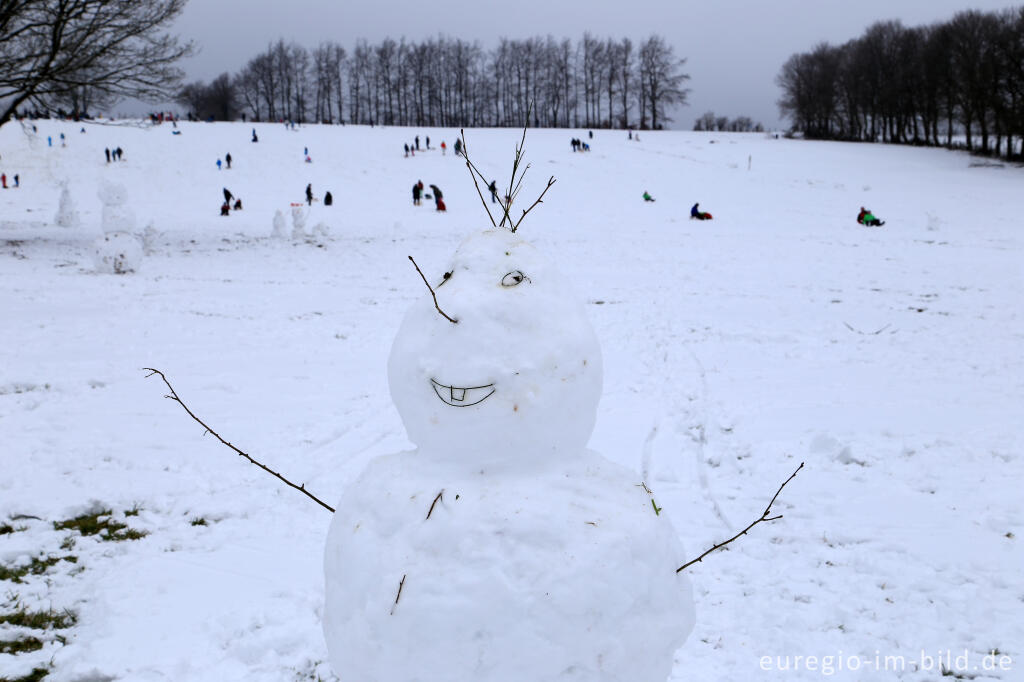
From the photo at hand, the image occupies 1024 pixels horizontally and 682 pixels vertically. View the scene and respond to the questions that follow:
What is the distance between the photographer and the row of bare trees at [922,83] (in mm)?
46938

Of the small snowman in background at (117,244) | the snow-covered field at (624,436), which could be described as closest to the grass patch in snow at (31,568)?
the snow-covered field at (624,436)

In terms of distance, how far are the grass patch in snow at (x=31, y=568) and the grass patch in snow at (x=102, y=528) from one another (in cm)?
34

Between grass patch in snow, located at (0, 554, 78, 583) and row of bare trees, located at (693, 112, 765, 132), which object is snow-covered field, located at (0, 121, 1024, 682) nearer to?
grass patch in snow, located at (0, 554, 78, 583)

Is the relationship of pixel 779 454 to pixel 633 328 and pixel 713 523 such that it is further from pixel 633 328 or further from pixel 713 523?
pixel 633 328

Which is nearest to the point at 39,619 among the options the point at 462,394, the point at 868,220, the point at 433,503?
the point at 433,503

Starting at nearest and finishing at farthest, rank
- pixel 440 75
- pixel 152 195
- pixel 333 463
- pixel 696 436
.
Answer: pixel 333 463 → pixel 696 436 → pixel 152 195 → pixel 440 75

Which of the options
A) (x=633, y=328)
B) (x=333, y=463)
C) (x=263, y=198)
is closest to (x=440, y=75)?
(x=263, y=198)

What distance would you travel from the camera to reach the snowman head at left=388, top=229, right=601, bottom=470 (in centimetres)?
189

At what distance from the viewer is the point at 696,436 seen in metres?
7.18

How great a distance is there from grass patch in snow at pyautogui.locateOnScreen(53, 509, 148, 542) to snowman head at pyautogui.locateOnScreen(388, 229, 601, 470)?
4069mm

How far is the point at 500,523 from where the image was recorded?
1798 mm

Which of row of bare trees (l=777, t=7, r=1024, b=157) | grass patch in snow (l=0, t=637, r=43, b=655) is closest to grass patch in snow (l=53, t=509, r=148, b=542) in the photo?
grass patch in snow (l=0, t=637, r=43, b=655)

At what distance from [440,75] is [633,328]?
78124 mm

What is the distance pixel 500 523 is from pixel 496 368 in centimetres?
43
